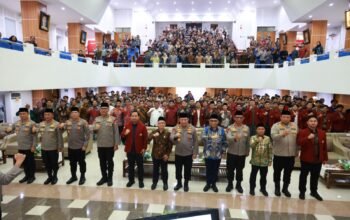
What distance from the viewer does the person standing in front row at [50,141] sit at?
5617mm

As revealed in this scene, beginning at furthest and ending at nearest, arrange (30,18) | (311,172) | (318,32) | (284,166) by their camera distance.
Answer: (318,32) → (30,18) → (284,166) → (311,172)

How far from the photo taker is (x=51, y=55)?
10.9 m

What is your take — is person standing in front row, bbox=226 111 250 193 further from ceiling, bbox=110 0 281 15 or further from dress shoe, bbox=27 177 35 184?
ceiling, bbox=110 0 281 15

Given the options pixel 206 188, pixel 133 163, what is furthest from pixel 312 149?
pixel 133 163

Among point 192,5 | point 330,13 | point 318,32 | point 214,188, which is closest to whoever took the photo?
point 214,188

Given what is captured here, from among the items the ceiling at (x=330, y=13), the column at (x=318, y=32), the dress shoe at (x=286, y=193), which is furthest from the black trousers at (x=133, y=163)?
the column at (x=318, y=32)

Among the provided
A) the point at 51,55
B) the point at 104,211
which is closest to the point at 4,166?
the point at 104,211

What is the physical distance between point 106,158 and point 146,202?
146cm

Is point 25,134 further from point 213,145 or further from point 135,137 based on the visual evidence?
point 213,145

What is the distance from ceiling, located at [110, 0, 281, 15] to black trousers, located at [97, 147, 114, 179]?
21034 millimetres

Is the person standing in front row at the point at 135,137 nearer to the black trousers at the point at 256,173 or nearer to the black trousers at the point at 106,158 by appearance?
the black trousers at the point at 106,158

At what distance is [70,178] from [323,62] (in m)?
9.78

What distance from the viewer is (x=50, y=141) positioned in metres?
5.61

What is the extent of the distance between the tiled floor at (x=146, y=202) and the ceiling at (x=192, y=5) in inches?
846
